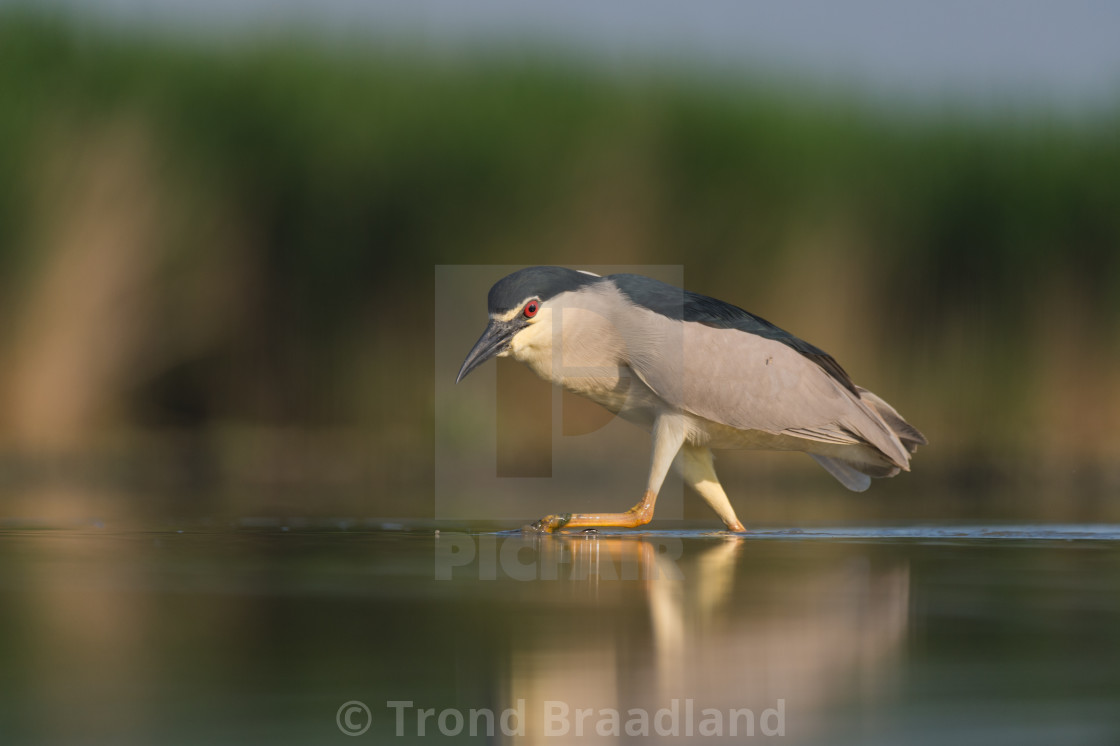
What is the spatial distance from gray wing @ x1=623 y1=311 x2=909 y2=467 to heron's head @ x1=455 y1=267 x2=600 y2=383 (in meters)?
0.40

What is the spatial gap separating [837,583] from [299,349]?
6.09 m

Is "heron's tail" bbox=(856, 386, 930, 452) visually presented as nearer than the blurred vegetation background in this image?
Yes

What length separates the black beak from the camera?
6.20m

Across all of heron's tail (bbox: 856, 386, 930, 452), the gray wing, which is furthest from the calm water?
heron's tail (bbox: 856, 386, 930, 452)

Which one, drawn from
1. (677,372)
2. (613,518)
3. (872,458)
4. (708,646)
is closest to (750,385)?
(677,372)

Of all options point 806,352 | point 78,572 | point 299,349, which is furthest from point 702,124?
point 78,572

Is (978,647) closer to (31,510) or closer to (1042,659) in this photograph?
(1042,659)

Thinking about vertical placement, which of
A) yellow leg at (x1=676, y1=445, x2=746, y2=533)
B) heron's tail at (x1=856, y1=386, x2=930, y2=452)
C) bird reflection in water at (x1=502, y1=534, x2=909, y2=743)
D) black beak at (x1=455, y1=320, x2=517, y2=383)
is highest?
black beak at (x1=455, y1=320, x2=517, y2=383)

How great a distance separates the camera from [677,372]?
6.27 metres

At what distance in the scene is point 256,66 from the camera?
10672 millimetres

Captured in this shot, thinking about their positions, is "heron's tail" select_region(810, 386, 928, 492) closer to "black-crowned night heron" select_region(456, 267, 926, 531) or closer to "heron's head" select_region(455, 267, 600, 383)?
"black-crowned night heron" select_region(456, 267, 926, 531)

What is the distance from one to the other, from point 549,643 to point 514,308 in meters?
2.76

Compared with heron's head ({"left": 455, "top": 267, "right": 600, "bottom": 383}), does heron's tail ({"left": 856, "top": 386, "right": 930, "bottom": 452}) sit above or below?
below

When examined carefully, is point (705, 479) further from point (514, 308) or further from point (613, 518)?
point (514, 308)
